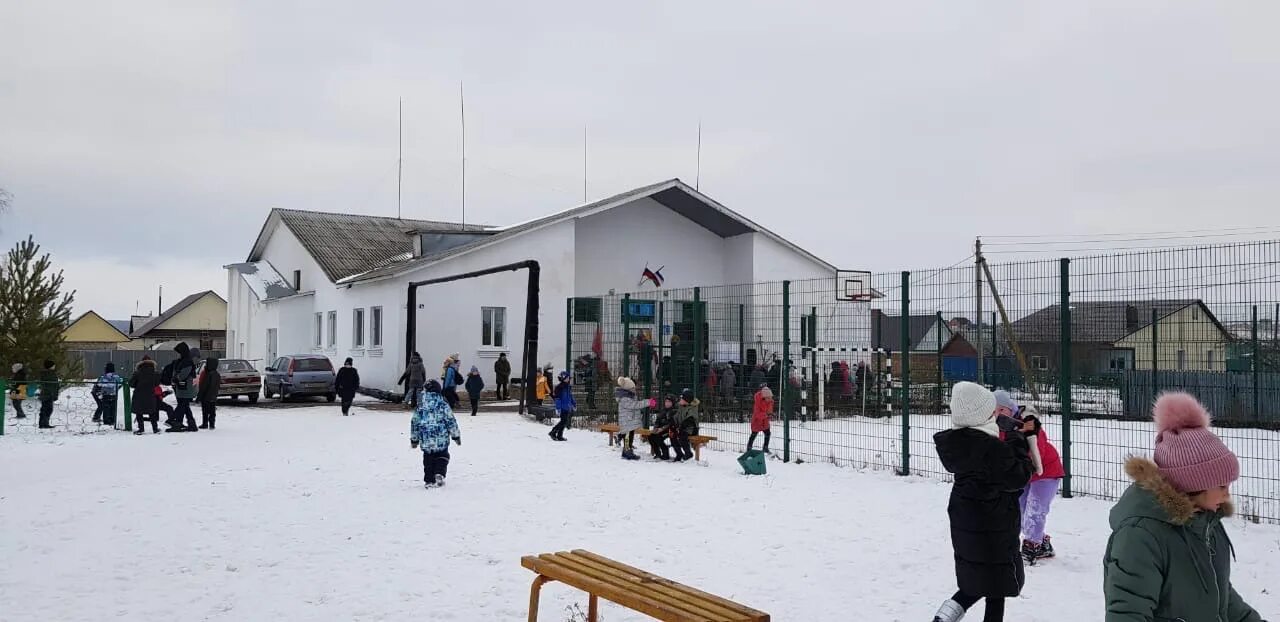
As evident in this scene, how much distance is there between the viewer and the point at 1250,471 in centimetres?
1272

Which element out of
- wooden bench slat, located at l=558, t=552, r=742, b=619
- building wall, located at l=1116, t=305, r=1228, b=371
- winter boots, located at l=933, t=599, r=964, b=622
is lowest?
winter boots, located at l=933, t=599, r=964, b=622

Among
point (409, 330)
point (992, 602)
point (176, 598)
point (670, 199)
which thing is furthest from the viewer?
point (670, 199)

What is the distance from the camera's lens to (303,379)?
2808cm

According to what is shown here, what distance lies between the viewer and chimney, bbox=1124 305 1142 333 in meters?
10.9

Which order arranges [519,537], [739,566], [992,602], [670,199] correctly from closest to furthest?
[992,602] < [739,566] < [519,537] < [670,199]

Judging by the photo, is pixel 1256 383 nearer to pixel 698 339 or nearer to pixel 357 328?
pixel 698 339

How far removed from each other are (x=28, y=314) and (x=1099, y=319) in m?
24.4

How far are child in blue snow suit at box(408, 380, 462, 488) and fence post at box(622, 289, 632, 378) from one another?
6714mm

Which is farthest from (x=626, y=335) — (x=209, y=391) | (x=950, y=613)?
(x=950, y=613)

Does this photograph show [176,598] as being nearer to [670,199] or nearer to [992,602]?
[992,602]

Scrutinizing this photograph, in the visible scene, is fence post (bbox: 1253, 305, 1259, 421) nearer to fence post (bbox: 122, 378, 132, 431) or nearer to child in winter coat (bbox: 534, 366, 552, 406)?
child in winter coat (bbox: 534, 366, 552, 406)

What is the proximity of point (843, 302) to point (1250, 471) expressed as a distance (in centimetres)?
578

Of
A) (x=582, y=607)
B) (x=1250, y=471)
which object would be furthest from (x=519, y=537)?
(x=1250, y=471)

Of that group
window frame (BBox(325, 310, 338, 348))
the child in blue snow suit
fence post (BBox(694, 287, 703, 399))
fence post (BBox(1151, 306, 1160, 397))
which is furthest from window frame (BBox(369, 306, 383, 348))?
fence post (BBox(1151, 306, 1160, 397))
